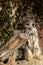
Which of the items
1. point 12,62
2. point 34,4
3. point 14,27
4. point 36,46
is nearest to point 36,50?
point 36,46

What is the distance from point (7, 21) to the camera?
6461mm

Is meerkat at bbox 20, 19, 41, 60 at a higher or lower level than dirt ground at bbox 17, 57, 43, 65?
higher

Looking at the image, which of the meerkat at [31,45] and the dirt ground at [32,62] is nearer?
the dirt ground at [32,62]

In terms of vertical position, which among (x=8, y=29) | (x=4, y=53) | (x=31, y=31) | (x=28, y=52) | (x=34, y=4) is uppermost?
(x=34, y=4)

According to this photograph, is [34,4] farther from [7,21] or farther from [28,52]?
[28,52]

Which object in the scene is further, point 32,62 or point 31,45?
point 31,45

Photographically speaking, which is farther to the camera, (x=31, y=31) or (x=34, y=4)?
(x=34, y=4)

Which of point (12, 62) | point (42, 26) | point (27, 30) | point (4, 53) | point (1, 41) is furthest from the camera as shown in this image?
point (42, 26)

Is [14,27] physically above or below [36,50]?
above

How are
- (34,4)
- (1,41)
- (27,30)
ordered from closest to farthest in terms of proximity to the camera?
(27,30), (1,41), (34,4)

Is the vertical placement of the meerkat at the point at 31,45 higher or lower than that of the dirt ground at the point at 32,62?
higher

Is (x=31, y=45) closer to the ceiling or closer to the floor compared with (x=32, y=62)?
closer to the ceiling

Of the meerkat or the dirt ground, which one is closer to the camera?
the dirt ground

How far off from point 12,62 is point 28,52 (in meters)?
0.78
